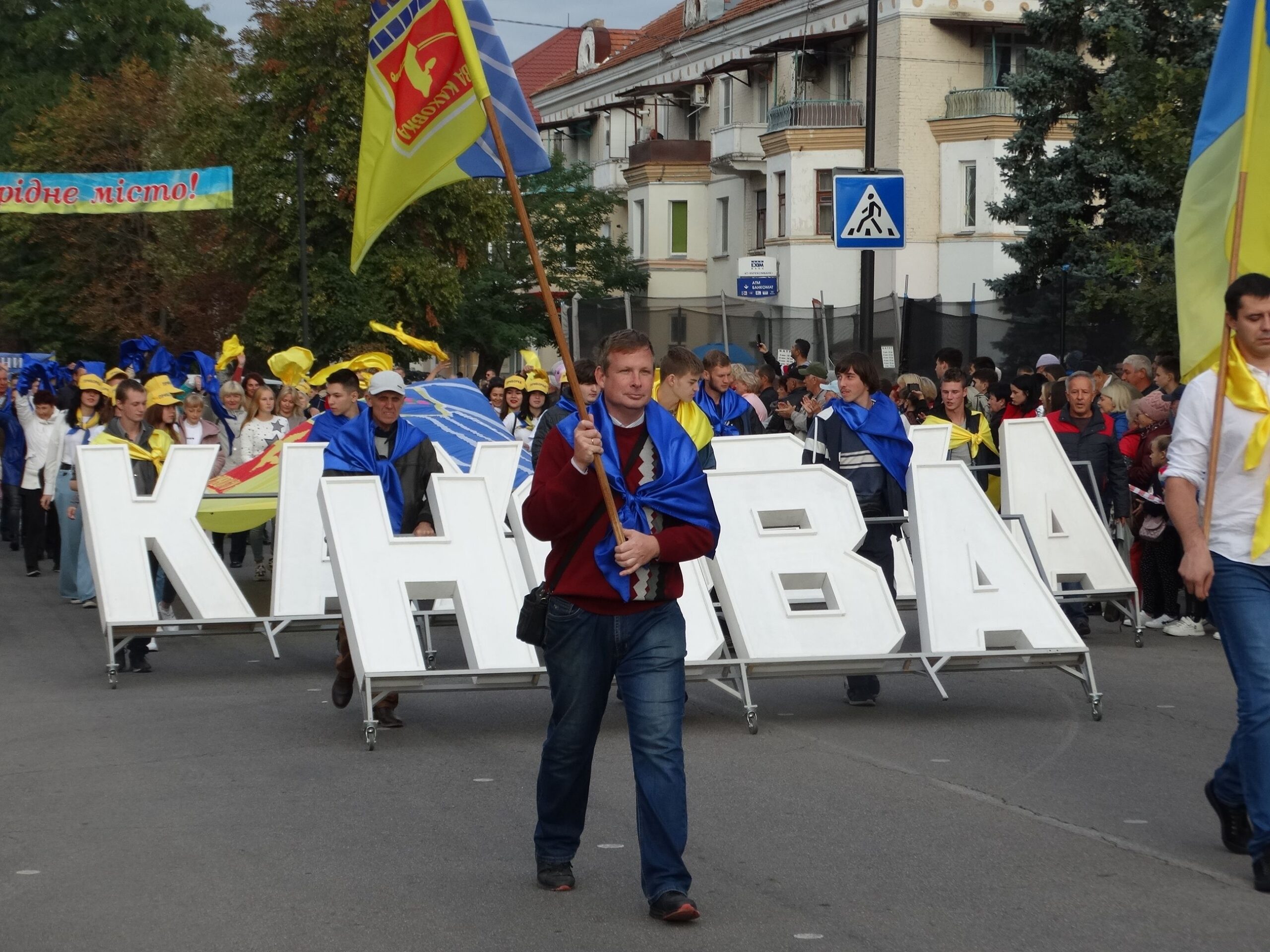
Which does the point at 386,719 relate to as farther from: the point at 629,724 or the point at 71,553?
the point at 71,553

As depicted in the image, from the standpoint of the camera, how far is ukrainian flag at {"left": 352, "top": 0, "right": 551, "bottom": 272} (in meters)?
7.19

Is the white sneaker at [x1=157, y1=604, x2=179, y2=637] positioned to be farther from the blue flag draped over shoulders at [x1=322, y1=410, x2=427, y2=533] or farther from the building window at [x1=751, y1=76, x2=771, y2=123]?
the building window at [x1=751, y1=76, x2=771, y2=123]

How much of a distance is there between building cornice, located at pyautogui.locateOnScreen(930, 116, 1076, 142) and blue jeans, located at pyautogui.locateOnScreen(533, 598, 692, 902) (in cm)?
4375

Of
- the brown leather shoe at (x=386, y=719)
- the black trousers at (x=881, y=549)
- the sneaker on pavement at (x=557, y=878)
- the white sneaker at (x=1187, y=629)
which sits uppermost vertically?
the black trousers at (x=881, y=549)

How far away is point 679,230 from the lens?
61.9m

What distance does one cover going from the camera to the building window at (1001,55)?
48.9 meters

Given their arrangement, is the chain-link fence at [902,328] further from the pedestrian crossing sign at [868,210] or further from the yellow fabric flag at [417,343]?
the pedestrian crossing sign at [868,210]

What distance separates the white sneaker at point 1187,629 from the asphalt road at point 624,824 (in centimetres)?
196

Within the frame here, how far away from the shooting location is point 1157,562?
539 inches

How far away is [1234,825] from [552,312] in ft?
10.00

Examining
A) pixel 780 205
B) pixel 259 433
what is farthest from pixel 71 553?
pixel 780 205

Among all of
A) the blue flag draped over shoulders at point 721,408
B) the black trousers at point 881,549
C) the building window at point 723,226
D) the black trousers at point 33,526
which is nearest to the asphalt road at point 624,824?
the black trousers at point 881,549

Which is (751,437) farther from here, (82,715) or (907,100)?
(907,100)

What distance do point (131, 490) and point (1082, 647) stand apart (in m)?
6.29
